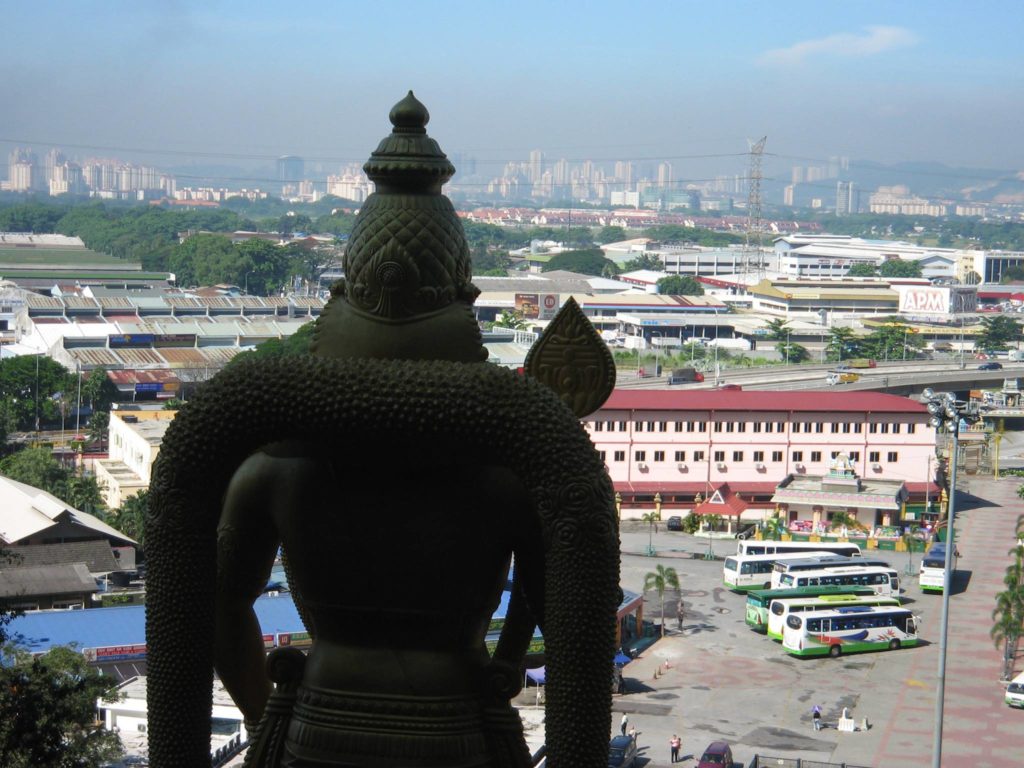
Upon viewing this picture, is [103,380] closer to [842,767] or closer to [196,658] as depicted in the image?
[842,767]

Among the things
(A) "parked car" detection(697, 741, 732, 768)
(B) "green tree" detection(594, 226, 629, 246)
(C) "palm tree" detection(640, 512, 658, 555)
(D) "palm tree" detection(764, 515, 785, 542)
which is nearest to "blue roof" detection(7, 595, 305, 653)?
(A) "parked car" detection(697, 741, 732, 768)

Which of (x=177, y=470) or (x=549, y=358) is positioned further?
(x=549, y=358)

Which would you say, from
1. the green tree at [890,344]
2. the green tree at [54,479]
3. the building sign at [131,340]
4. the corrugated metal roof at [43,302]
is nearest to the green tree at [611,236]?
the green tree at [890,344]

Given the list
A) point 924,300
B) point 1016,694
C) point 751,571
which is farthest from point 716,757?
point 924,300

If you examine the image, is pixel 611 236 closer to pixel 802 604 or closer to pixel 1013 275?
pixel 1013 275

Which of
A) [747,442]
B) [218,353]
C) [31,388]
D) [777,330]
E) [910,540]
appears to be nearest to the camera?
[910,540]

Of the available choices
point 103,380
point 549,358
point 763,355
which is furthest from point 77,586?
point 763,355

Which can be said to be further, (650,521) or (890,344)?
(890,344)

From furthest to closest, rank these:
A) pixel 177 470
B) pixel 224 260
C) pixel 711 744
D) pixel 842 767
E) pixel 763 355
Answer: pixel 224 260, pixel 763 355, pixel 711 744, pixel 842 767, pixel 177 470
